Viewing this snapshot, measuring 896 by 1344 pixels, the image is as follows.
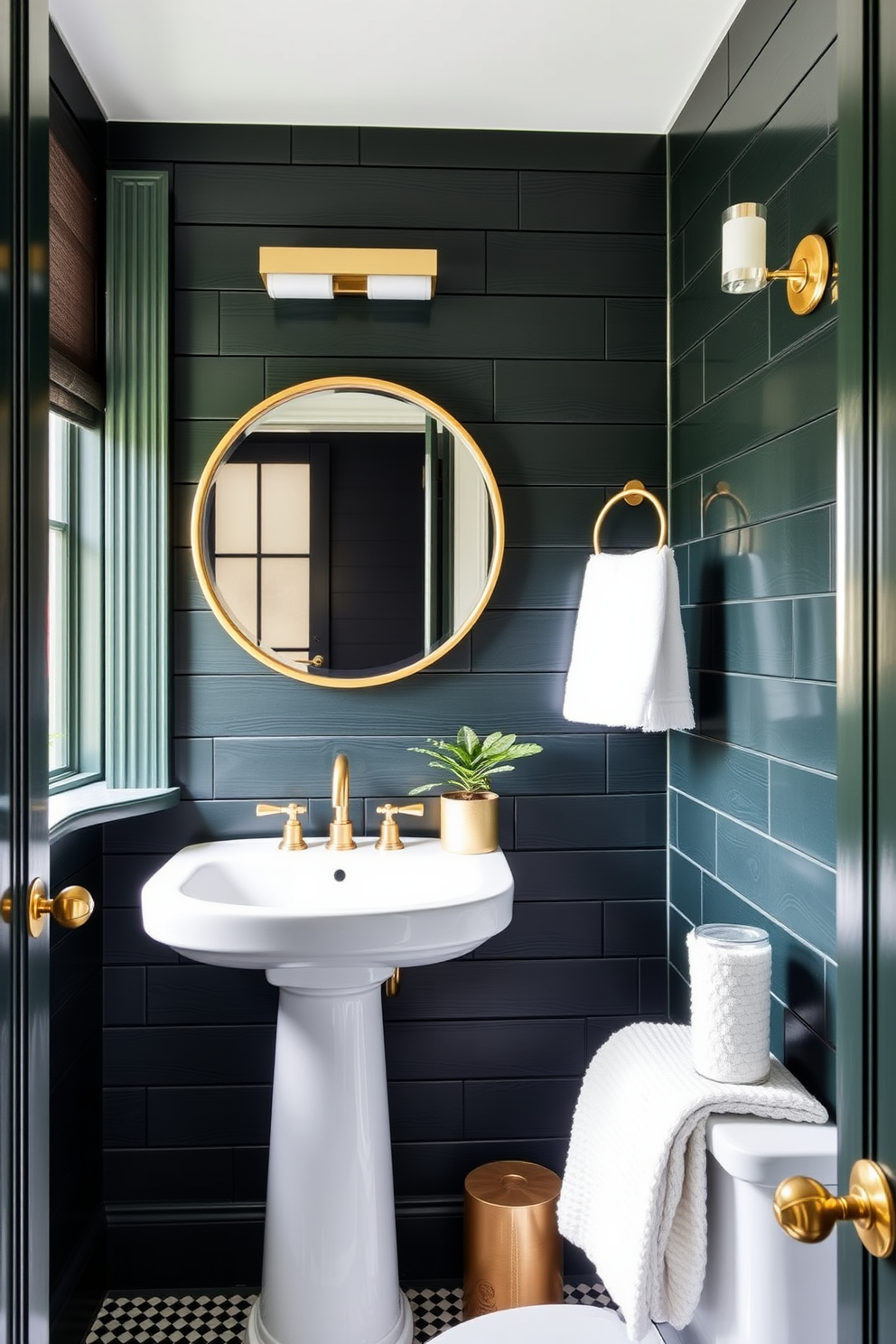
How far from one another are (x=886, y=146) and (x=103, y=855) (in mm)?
1908

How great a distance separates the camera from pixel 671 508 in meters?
2.09

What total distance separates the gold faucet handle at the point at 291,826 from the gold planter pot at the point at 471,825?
0.30 m

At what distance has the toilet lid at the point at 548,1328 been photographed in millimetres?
1440

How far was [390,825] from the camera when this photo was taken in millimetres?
1972

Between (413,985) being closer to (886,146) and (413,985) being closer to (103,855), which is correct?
(103,855)

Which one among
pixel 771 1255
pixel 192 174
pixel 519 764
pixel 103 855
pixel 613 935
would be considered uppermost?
pixel 192 174

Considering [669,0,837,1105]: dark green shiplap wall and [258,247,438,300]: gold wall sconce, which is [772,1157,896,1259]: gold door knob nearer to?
[669,0,837,1105]: dark green shiplap wall

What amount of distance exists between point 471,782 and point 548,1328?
3.08 feet

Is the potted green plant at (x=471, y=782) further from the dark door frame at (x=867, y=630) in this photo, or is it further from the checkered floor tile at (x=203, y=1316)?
the dark door frame at (x=867, y=630)

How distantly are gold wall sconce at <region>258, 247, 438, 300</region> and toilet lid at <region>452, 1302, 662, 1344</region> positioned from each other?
1.85 meters

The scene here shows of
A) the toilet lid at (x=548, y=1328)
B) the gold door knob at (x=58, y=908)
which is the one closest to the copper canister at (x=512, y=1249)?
the toilet lid at (x=548, y=1328)

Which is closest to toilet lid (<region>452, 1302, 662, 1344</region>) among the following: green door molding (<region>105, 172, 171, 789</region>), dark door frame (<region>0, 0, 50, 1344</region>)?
dark door frame (<region>0, 0, 50, 1344</region>)

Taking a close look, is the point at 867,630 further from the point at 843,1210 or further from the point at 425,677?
the point at 425,677

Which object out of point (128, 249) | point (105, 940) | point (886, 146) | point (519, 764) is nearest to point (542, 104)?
point (128, 249)
